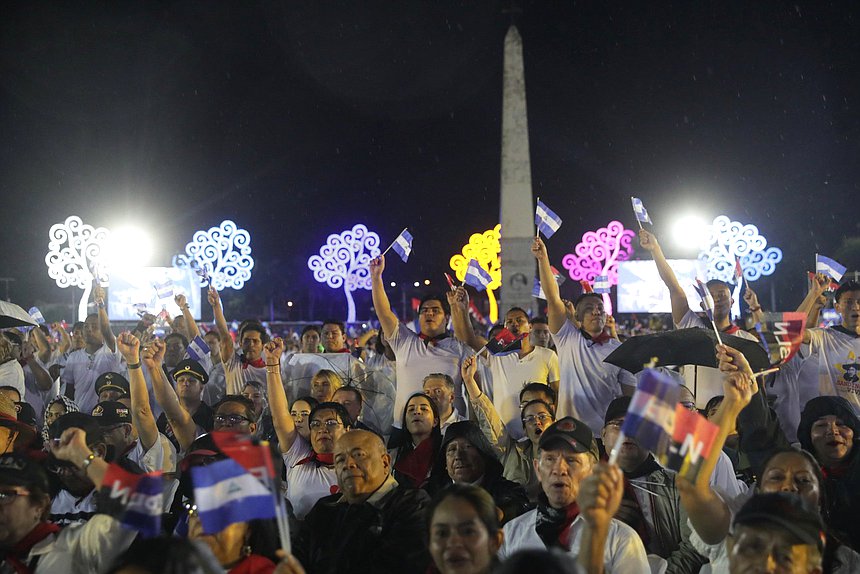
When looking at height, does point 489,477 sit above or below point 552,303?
below

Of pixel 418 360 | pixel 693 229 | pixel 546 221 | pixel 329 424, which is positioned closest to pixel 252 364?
pixel 418 360

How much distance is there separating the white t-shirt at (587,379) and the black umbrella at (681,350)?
3.72 ft

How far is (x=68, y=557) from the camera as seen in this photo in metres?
3.69

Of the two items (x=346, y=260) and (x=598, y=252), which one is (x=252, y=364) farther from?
(x=346, y=260)

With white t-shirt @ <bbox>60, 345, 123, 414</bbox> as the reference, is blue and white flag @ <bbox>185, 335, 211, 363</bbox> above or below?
above

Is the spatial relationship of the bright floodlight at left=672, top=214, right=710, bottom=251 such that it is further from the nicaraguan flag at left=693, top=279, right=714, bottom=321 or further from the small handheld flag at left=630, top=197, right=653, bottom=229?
the nicaraguan flag at left=693, top=279, right=714, bottom=321

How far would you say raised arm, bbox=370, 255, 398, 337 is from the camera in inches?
276

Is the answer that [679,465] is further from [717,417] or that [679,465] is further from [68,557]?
[68,557]

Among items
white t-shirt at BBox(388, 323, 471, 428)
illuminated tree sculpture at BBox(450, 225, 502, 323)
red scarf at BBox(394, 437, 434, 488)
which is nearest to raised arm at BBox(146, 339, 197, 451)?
red scarf at BBox(394, 437, 434, 488)

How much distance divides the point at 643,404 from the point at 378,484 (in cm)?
173

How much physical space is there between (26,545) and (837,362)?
5.40 m

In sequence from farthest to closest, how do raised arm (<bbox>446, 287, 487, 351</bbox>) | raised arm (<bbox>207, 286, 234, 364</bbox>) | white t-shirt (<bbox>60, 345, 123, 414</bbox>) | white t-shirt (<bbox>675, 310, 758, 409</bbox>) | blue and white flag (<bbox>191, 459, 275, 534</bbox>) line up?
white t-shirt (<bbox>60, 345, 123, 414</bbox>) < raised arm (<bbox>207, 286, 234, 364</bbox>) < raised arm (<bbox>446, 287, 487, 351</bbox>) < white t-shirt (<bbox>675, 310, 758, 409</bbox>) < blue and white flag (<bbox>191, 459, 275, 534</bbox>)

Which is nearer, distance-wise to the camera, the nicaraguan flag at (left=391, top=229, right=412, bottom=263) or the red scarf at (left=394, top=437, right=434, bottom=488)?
the red scarf at (left=394, top=437, right=434, bottom=488)

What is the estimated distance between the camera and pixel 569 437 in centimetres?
408
